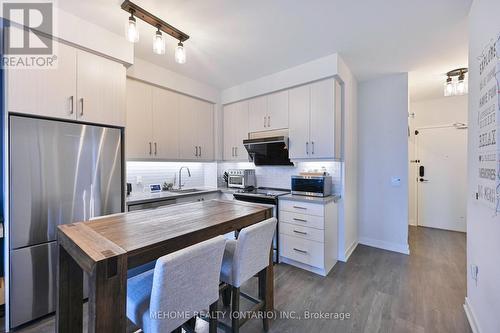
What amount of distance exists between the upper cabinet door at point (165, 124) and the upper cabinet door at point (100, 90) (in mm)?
720

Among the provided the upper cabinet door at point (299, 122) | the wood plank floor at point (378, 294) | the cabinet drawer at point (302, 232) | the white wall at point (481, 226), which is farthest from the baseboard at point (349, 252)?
the upper cabinet door at point (299, 122)

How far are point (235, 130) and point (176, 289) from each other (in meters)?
3.07

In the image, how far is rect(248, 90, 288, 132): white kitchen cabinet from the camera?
325cm

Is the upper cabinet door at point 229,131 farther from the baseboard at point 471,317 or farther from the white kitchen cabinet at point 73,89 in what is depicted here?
the baseboard at point 471,317

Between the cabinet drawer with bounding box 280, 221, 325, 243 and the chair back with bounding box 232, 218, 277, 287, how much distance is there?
1.18 m

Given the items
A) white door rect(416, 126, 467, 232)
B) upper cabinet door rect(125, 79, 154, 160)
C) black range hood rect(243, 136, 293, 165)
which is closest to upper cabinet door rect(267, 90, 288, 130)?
black range hood rect(243, 136, 293, 165)

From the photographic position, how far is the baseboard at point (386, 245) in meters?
3.22

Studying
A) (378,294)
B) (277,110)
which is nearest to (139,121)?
(277,110)

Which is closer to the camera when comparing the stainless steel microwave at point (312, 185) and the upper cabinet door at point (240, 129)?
the stainless steel microwave at point (312, 185)

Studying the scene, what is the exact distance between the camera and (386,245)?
133 inches

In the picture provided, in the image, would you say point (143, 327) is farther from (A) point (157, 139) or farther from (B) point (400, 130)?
(B) point (400, 130)

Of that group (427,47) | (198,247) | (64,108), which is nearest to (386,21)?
(427,47)

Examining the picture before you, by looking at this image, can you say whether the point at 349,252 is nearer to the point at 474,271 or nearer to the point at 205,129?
the point at 474,271

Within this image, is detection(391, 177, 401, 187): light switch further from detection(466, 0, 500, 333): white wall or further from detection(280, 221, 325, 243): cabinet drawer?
detection(280, 221, 325, 243): cabinet drawer
